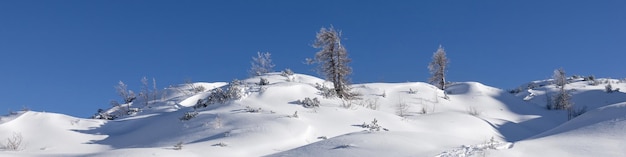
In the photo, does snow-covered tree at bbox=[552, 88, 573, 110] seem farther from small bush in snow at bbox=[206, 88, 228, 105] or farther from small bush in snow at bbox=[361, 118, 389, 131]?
small bush in snow at bbox=[206, 88, 228, 105]

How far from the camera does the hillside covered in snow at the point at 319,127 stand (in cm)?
670

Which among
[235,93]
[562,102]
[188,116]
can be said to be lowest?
[562,102]

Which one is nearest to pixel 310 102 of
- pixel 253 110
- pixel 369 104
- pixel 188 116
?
pixel 253 110

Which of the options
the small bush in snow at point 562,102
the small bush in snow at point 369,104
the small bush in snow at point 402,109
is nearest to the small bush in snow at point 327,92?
the small bush in snow at point 369,104

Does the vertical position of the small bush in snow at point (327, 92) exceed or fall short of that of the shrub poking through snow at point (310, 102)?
it exceeds it

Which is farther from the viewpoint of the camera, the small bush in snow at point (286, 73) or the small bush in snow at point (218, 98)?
the small bush in snow at point (286, 73)

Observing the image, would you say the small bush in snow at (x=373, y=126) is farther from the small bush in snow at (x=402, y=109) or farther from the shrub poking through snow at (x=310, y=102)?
the small bush in snow at (x=402, y=109)

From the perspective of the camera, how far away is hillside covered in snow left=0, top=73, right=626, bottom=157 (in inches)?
264

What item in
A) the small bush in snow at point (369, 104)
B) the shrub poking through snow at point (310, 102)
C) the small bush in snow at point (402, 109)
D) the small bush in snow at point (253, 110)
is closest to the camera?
the small bush in snow at point (253, 110)

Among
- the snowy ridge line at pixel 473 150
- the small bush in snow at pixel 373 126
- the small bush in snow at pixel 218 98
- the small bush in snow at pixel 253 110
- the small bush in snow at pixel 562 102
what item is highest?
the small bush in snow at pixel 218 98

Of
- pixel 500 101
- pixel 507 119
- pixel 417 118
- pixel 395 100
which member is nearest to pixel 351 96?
pixel 395 100

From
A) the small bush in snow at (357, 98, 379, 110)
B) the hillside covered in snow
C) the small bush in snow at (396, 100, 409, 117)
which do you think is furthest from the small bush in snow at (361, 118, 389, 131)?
the small bush in snow at (357, 98, 379, 110)

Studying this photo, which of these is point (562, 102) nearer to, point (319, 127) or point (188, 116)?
point (319, 127)

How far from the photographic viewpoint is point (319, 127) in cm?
1007
